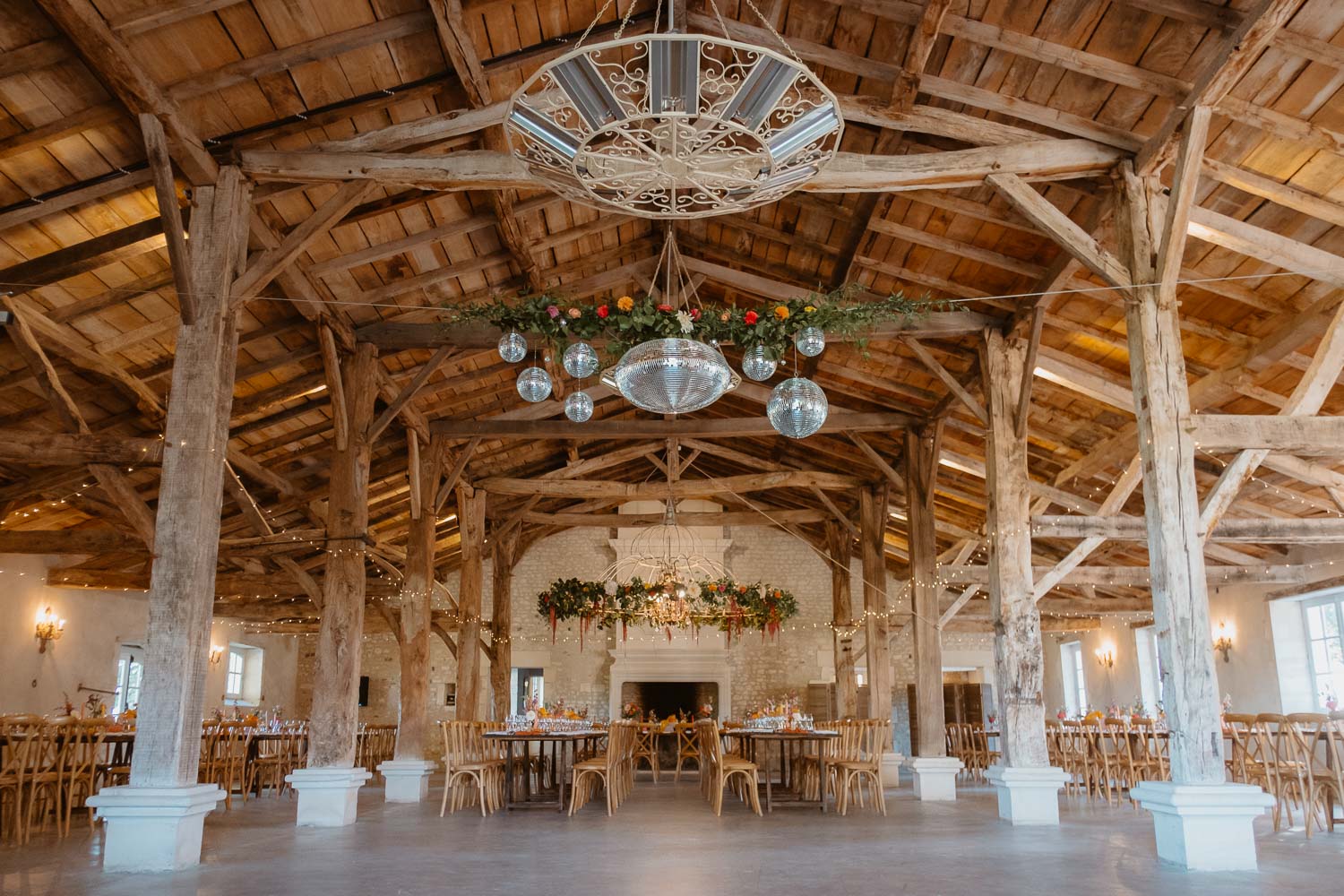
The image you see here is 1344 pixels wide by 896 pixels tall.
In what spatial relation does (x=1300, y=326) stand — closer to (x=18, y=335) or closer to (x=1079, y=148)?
(x=1079, y=148)

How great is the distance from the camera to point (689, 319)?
5770mm

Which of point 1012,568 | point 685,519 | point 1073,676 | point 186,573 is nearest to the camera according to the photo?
point 186,573

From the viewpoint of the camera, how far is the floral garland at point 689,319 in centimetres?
594

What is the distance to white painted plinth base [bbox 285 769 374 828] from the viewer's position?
24.4 feet

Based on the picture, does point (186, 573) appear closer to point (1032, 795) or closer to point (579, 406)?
point (579, 406)

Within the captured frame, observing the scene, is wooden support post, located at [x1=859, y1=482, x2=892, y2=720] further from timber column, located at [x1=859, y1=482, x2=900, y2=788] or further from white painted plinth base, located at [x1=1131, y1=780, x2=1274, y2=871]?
white painted plinth base, located at [x1=1131, y1=780, x2=1274, y2=871]

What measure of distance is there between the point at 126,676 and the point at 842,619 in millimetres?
10253

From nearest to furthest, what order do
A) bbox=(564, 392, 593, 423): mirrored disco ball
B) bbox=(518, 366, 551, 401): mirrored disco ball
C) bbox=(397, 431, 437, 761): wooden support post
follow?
bbox=(518, 366, 551, 401): mirrored disco ball → bbox=(564, 392, 593, 423): mirrored disco ball → bbox=(397, 431, 437, 761): wooden support post

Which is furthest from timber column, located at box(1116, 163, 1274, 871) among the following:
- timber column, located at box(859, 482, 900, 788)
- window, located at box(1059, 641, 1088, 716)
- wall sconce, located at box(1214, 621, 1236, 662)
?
window, located at box(1059, 641, 1088, 716)

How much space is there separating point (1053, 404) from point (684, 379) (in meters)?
5.89

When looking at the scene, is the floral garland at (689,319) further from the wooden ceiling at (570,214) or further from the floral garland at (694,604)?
the floral garland at (694,604)

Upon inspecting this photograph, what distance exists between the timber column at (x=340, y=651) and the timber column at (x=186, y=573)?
6.28 ft

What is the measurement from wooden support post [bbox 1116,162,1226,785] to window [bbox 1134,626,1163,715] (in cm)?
890

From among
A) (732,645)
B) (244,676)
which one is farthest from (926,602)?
(244,676)
